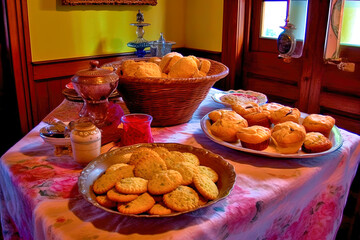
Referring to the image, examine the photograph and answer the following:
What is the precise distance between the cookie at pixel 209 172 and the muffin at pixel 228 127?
22cm

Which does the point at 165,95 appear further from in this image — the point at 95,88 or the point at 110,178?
the point at 110,178

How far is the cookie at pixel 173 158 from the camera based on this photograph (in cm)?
85

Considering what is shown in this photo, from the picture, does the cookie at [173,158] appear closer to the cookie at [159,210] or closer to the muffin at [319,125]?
the cookie at [159,210]

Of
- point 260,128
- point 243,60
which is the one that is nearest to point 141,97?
point 260,128

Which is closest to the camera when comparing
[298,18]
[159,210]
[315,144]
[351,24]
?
[159,210]

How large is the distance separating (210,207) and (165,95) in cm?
51

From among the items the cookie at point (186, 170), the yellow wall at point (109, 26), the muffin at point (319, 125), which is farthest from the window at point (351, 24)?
the cookie at point (186, 170)

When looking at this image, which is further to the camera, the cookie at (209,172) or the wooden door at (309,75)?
the wooden door at (309,75)

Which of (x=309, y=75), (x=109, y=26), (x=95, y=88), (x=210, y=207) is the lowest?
(x=210, y=207)

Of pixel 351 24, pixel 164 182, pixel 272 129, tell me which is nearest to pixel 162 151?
pixel 164 182

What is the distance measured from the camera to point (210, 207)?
0.77 metres

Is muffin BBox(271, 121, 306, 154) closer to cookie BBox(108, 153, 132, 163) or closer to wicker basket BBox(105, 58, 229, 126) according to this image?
wicker basket BBox(105, 58, 229, 126)

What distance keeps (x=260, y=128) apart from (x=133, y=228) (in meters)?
0.53

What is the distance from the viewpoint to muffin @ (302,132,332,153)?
1.00 metres
